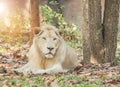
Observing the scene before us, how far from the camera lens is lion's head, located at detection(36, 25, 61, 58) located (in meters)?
7.91

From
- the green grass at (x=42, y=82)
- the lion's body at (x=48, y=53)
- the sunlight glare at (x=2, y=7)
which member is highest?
the sunlight glare at (x=2, y=7)

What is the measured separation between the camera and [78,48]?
47.7ft

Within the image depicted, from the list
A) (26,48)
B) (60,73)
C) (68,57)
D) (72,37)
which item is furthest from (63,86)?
(72,37)

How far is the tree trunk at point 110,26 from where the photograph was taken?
970 centimetres

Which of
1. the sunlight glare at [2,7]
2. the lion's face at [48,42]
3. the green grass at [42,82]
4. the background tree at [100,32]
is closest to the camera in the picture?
the green grass at [42,82]

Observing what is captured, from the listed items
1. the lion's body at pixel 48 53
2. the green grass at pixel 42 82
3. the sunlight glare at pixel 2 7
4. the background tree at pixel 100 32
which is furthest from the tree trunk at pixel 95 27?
the sunlight glare at pixel 2 7

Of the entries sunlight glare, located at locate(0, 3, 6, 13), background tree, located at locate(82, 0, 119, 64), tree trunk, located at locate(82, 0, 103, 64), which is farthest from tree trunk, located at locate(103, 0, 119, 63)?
sunlight glare, located at locate(0, 3, 6, 13)

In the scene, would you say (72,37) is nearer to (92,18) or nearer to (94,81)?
(92,18)

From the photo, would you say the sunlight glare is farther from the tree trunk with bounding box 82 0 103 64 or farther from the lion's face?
the lion's face

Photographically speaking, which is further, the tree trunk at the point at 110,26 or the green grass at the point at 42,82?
the tree trunk at the point at 110,26

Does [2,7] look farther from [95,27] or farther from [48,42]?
[48,42]

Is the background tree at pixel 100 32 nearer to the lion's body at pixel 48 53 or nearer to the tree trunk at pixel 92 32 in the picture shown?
the tree trunk at pixel 92 32

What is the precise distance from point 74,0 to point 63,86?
537 inches

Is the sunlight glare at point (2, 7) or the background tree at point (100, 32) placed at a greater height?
the sunlight glare at point (2, 7)
